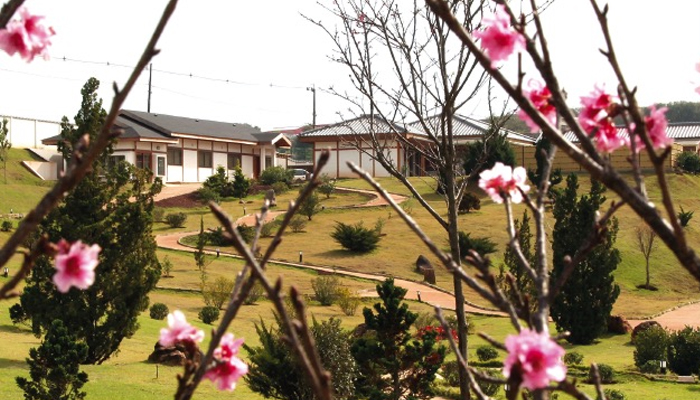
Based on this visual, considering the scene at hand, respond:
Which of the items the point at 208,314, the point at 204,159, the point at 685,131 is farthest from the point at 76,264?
the point at 685,131

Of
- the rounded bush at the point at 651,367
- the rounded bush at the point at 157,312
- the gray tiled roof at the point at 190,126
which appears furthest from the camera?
the gray tiled roof at the point at 190,126

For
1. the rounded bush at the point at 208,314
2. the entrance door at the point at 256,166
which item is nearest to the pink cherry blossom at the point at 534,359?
the rounded bush at the point at 208,314

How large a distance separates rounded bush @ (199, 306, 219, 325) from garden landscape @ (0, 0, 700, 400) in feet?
0.15

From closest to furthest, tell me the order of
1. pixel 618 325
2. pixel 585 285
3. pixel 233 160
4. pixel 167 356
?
pixel 167 356
pixel 585 285
pixel 618 325
pixel 233 160

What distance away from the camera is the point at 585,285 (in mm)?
19203

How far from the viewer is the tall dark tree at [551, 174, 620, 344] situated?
1873cm

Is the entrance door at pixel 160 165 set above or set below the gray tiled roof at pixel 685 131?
below

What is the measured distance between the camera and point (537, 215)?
2.00m

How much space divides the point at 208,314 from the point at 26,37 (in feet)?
54.9

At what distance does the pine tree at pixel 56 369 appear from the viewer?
9.92 metres

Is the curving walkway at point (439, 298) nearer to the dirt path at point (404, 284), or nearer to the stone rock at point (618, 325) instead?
the dirt path at point (404, 284)

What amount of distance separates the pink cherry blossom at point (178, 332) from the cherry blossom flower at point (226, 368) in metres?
0.06

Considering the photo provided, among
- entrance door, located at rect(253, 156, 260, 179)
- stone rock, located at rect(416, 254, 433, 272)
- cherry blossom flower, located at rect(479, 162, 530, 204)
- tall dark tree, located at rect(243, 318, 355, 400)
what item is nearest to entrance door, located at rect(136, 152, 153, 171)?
entrance door, located at rect(253, 156, 260, 179)

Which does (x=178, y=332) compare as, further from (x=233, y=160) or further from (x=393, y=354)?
(x=233, y=160)
